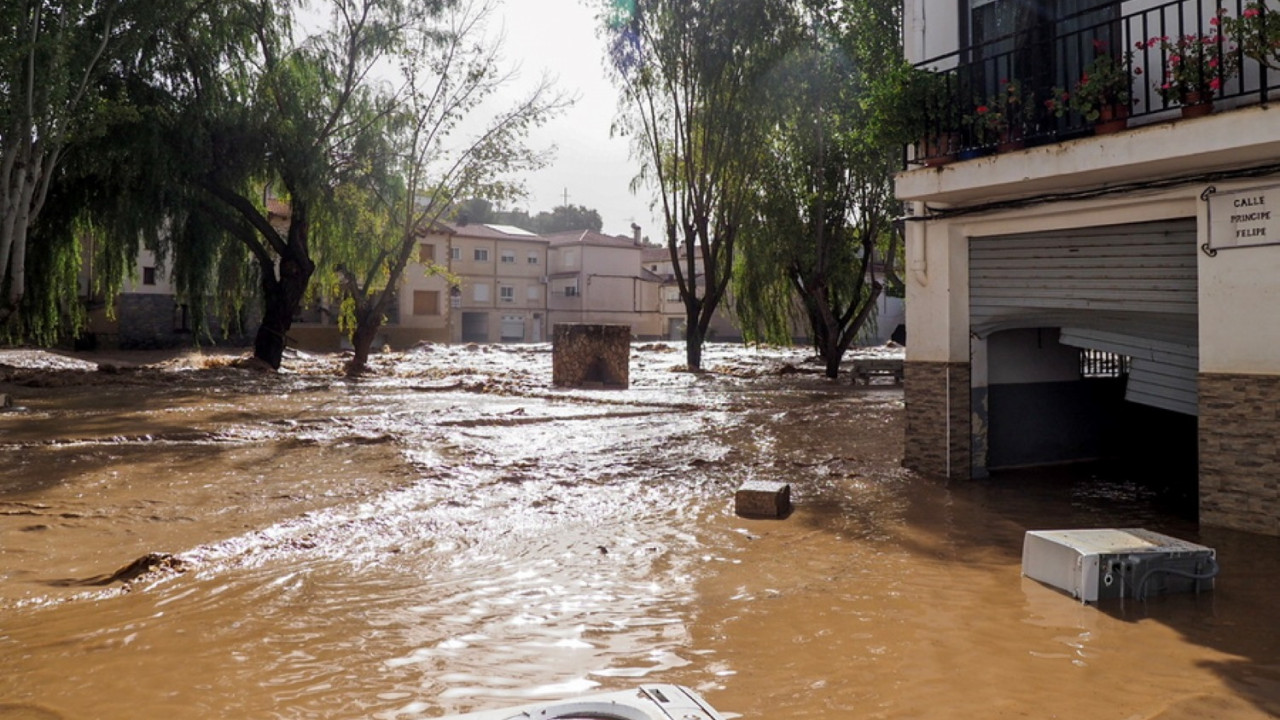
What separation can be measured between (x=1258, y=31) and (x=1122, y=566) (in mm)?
4122

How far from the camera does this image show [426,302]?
2125 inches

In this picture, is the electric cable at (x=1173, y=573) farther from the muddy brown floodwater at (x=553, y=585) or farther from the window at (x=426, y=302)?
the window at (x=426, y=302)

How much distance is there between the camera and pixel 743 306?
96.6ft

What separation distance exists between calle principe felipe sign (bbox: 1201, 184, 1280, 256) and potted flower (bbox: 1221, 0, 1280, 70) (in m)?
0.98

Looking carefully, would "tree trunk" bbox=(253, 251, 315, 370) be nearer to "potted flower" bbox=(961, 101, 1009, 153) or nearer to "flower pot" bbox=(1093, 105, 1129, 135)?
"potted flower" bbox=(961, 101, 1009, 153)

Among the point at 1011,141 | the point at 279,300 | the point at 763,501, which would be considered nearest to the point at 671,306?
the point at 279,300

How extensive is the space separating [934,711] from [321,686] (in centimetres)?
277

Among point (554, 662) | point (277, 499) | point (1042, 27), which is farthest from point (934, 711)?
point (1042, 27)

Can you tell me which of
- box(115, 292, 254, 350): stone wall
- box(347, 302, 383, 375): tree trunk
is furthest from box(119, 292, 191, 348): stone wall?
box(347, 302, 383, 375): tree trunk

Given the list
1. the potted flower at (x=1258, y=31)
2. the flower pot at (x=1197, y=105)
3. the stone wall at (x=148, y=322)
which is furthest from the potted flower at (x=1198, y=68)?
the stone wall at (x=148, y=322)

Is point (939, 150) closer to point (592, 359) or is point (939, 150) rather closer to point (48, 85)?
point (48, 85)

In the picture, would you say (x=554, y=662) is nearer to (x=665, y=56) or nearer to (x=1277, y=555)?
(x=1277, y=555)

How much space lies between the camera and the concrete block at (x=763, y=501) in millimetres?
8578

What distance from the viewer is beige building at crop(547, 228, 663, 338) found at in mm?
63406
